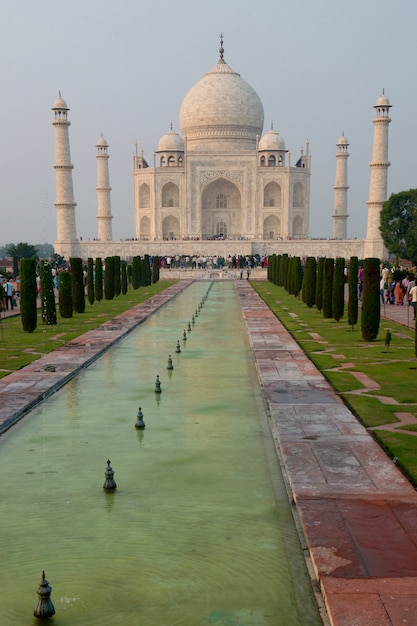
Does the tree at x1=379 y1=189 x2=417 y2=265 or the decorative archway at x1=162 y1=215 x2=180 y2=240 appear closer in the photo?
the tree at x1=379 y1=189 x2=417 y2=265

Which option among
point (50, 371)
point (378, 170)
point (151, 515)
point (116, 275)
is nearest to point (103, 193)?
point (378, 170)

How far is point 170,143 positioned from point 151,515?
155 feet

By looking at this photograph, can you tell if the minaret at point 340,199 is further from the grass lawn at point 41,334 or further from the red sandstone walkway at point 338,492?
the red sandstone walkway at point 338,492

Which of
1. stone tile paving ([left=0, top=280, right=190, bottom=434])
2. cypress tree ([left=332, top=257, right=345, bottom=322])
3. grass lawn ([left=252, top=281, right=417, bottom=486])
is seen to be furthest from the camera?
cypress tree ([left=332, top=257, right=345, bottom=322])

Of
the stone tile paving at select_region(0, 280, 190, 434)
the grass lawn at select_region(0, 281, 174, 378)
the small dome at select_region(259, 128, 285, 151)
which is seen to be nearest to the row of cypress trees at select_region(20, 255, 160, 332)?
the grass lawn at select_region(0, 281, 174, 378)

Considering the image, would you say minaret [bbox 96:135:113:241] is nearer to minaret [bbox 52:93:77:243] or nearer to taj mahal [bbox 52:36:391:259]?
taj mahal [bbox 52:36:391:259]

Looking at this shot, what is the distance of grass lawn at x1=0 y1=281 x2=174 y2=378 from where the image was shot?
32.6 ft

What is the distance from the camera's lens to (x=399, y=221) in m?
37.9

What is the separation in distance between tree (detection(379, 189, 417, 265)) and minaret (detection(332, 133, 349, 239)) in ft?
27.3

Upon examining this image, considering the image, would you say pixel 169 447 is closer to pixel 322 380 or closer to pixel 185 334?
pixel 322 380

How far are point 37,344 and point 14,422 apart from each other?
16.5ft

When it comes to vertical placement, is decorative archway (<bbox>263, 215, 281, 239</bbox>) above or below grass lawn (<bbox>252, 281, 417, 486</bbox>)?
above

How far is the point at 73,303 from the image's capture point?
17.2 meters

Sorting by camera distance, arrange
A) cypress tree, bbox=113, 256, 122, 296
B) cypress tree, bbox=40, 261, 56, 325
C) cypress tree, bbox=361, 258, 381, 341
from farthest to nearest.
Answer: cypress tree, bbox=113, 256, 122, 296, cypress tree, bbox=40, 261, 56, 325, cypress tree, bbox=361, 258, 381, 341
